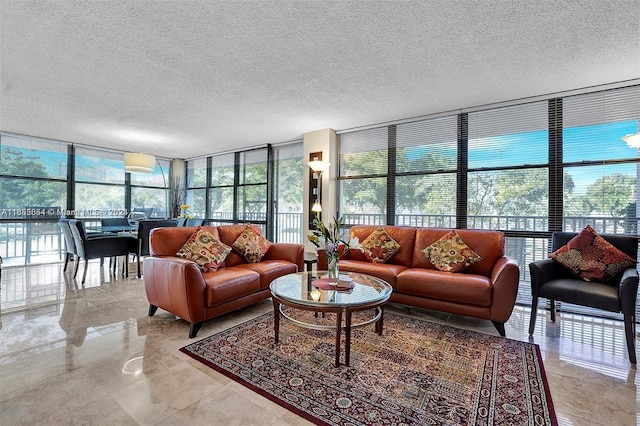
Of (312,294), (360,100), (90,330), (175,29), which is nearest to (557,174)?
(360,100)

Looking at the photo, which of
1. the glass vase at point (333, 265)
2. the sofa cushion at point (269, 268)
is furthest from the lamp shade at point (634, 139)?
the sofa cushion at point (269, 268)

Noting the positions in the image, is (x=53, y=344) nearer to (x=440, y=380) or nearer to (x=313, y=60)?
(x=440, y=380)

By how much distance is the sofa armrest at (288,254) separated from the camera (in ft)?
12.0

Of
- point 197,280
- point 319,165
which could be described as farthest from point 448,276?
point 319,165

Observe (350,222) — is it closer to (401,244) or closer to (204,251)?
(401,244)

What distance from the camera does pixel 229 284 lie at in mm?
2701

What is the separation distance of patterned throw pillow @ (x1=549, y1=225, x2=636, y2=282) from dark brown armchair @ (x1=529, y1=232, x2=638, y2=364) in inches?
2.2

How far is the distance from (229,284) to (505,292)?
2.46 m

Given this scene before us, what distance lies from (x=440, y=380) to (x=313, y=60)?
2.77 metres

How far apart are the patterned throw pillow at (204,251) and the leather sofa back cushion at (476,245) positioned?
2237 millimetres

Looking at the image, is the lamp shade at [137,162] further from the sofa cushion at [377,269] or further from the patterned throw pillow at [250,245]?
the sofa cushion at [377,269]

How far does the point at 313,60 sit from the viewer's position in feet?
8.92

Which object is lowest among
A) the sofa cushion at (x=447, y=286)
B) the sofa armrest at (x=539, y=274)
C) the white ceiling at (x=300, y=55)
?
the sofa cushion at (x=447, y=286)

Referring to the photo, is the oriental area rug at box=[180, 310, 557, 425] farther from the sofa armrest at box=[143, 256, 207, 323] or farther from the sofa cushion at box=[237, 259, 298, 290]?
the sofa cushion at box=[237, 259, 298, 290]
